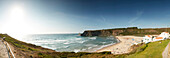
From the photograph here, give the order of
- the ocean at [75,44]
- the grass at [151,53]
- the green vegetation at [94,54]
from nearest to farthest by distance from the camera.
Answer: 1. the grass at [151,53]
2. the green vegetation at [94,54]
3. the ocean at [75,44]

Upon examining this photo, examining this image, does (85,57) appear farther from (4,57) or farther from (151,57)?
(4,57)

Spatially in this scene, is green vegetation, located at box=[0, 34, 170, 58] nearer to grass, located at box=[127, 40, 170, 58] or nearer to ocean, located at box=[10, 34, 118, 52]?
grass, located at box=[127, 40, 170, 58]

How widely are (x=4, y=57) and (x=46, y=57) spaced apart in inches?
204

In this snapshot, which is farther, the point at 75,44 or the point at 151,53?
the point at 75,44

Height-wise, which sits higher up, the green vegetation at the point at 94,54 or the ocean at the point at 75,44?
the green vegetation at the point at 94,54

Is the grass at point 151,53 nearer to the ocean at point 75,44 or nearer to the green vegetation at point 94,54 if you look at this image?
the green vegetation at point 94,54

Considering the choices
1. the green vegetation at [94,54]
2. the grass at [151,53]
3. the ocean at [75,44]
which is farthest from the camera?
the ocean at [75,44]

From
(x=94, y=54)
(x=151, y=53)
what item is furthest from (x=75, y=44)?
(x=151, y=53)

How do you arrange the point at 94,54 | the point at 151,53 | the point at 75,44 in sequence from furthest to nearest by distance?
the point at 75,44 → the point at 94,54 → the point at 151,53

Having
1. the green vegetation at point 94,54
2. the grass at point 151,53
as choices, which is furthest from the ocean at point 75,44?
the grass at point 151,53

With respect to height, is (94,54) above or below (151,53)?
below

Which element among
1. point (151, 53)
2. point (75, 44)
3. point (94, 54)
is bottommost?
point (75, 44)

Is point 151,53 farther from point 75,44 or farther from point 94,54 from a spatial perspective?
point 75,44

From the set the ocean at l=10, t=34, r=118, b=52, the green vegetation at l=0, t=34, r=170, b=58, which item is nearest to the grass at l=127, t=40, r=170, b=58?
the green vegetation at l=0, t=34, r=170, b=58
